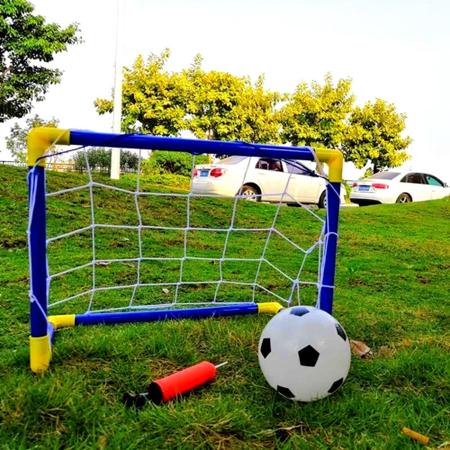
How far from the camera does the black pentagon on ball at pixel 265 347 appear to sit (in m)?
2.34

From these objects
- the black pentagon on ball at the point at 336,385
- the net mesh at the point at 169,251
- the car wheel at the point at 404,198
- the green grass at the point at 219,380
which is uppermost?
the black pentagon on ball at the point at 336,385

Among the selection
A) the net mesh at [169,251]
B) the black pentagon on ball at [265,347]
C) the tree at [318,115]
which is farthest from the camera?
the tree at [318,115]

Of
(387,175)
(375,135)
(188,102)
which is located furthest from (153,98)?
(387,175)

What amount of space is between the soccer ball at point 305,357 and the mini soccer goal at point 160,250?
61cm

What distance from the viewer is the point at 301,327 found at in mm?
2312

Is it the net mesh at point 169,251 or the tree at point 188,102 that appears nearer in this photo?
the net mesh at point 169,251

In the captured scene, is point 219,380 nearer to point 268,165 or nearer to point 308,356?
point 308,356

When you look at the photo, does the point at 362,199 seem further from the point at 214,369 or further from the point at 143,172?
the point at 214,369

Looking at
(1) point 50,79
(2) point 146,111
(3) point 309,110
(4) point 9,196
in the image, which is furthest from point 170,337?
(3) point 309,110

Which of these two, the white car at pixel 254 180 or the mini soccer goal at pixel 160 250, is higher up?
the mini soccer goal at pixel 160 250

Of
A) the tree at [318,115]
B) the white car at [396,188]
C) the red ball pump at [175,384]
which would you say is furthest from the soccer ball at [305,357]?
the tree at [318,115]

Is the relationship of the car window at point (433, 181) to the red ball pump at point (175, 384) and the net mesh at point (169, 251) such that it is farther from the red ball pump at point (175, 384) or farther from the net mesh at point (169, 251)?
the red ball pump at point (175, 384)

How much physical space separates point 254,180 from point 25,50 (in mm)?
15032

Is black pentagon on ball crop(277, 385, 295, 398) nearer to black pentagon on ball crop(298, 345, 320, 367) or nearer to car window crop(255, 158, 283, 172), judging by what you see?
black pentagon on ball crop(298, 345, 320, 367)
